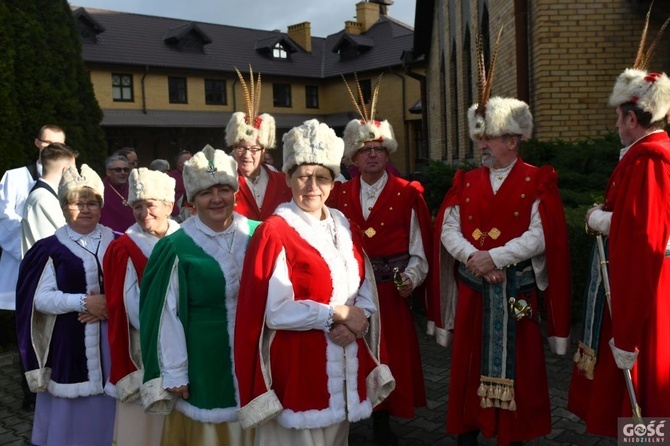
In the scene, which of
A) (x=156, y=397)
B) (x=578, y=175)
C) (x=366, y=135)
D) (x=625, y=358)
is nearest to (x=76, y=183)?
(x=156, y=397)

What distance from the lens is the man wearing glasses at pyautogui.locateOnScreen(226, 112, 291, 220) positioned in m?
4.77

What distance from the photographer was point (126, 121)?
101ft

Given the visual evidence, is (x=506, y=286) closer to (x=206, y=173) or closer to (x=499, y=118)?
(x=499, y=118)

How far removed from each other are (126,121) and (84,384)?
2881 cm

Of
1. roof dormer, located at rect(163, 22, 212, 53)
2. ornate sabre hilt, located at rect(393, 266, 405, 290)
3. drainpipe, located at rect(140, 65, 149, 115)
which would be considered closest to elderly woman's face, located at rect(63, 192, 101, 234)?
ornate sabre hilt, located at rect(393, 266, 405, 290)

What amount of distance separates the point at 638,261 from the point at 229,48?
37166mm

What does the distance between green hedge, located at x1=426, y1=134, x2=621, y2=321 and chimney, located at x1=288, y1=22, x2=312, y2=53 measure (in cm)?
3561

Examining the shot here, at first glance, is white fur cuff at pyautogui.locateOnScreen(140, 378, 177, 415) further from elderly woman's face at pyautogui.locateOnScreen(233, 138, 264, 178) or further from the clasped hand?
elderly woman's face at pyautogui.locateOnScreen(233, 138, 264, 178)

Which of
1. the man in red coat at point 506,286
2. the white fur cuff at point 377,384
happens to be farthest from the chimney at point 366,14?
the white fur cuff at point 377,384

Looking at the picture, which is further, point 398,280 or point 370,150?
point 370,150

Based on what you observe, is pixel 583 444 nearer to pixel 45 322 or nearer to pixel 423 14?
pixel 45 322

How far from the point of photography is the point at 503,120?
12.7 feet

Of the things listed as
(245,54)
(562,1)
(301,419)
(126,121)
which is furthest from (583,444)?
(245,54)

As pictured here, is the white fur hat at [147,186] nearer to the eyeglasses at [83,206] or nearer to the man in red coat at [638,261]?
the eyeglasses at [83,206]
